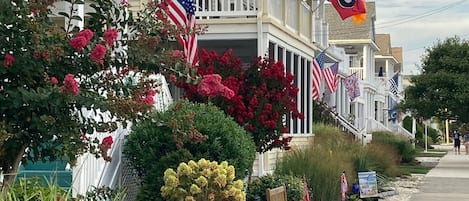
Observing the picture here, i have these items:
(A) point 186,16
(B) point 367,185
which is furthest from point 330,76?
(A) point 186,16

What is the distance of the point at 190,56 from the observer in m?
13.8

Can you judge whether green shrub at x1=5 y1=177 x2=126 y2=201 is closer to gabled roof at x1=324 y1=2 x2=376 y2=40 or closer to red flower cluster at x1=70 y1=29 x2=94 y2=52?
red flower cluster at x1=70 y1=29 x2=94 y2=52

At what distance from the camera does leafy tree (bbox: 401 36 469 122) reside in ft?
114

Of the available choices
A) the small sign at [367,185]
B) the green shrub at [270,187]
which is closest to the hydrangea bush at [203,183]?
the green shrub at [270,187]

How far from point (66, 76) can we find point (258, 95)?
26.1ft

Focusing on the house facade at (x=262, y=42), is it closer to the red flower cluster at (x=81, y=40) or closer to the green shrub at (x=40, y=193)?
the green shrub at (x=40, y=193)

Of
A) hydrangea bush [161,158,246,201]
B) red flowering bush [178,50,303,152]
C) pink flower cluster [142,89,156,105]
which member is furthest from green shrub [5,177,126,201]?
red flowering bush [178,50,303,152]

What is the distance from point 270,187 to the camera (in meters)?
12.3

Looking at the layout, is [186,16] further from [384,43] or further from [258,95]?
[384,43]

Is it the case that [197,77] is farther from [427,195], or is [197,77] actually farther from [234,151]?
[427,195]

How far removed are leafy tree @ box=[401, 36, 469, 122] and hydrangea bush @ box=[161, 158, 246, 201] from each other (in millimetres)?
27136

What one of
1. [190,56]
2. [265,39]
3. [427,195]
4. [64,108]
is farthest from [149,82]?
[427,195]

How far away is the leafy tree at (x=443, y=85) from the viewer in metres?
34.6

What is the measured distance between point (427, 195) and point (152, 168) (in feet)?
40.4
